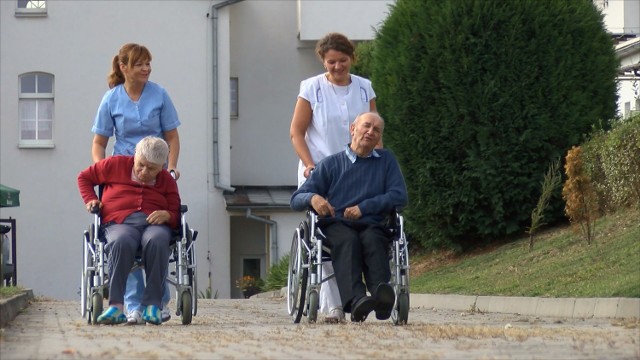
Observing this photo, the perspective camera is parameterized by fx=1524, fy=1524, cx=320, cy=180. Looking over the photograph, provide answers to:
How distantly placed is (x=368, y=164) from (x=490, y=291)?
15.6 feet

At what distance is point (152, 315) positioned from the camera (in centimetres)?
1056

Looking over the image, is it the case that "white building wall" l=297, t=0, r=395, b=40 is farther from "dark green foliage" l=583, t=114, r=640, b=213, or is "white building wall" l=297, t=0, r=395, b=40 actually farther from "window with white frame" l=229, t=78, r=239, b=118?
"dark green foliage" l=583, t=114, r=640, b=213

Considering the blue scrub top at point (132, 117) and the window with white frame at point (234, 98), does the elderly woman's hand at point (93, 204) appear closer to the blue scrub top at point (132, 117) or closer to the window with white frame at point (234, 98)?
the blue scrub top at point (132, 117)

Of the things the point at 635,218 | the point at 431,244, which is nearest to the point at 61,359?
the point at 635,218

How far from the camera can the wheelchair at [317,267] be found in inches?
408

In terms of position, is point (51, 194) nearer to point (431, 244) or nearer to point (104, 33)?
point (104, 33)

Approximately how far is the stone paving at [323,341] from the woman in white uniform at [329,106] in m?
1.41

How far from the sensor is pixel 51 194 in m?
34.8

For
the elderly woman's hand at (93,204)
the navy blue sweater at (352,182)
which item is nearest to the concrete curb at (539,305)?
the navy blue sweater at (352,182)

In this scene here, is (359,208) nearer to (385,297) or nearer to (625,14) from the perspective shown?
(385,297)

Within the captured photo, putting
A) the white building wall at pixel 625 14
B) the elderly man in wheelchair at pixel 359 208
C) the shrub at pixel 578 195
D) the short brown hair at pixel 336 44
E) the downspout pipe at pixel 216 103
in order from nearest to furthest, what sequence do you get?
the elderly man in wheelchair at pixel 359 208, the short brown hair at pixel 336 44, the shrub at pixel 578 195, the downspout pipe at pixel 216 103, the white building wall at pixel 625 14

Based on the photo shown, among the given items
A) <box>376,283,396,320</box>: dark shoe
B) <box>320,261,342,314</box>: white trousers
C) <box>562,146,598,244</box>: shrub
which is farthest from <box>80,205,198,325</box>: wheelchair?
<box>562,146,598,244</box>: shrub

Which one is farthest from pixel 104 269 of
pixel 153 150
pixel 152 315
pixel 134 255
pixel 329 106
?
pixel 329 106

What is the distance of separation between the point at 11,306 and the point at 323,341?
5107 mm
